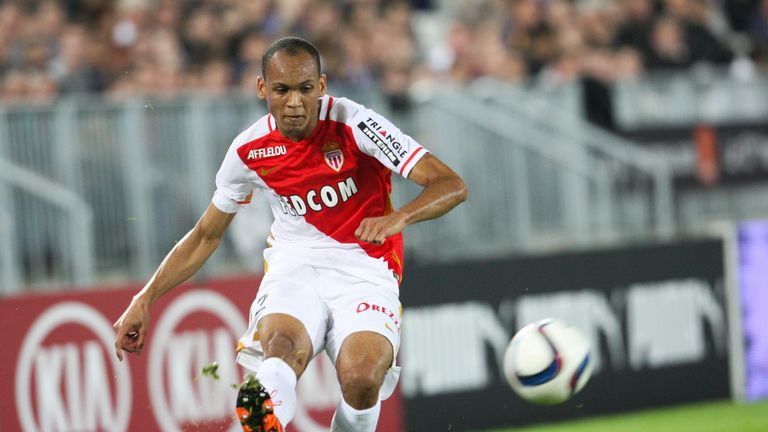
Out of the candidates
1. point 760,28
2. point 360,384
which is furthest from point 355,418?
point 760,28

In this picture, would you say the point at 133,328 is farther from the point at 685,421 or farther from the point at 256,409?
the point at 685,421

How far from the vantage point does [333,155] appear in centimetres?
732

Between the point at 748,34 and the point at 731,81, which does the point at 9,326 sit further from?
the point at 748,34

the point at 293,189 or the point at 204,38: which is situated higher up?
the point at 204,38

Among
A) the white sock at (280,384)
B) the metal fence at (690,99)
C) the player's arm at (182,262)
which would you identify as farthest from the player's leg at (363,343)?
the metal fence at (690,99)

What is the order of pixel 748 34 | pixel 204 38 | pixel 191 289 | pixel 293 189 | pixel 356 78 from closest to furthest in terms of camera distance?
pixel 293 189 → pixel 191 289 → pixel 204 38 → pixel 356 78 → pixel 748 34

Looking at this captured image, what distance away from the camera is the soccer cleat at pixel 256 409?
6.56m

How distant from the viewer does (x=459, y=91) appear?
13.3m

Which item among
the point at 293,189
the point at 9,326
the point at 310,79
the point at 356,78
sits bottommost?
the point at 9,326

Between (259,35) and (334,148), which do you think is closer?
(334,148)

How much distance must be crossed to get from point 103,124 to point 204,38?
1995 mm

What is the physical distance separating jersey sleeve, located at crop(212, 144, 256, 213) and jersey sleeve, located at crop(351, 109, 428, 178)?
0.66 metres

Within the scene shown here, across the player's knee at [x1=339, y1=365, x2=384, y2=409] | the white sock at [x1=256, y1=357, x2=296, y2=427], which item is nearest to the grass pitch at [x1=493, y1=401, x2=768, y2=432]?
the player's knee at [x1=339, y1=365, x2=384, y2=409]

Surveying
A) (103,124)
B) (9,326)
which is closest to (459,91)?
(103,124)
